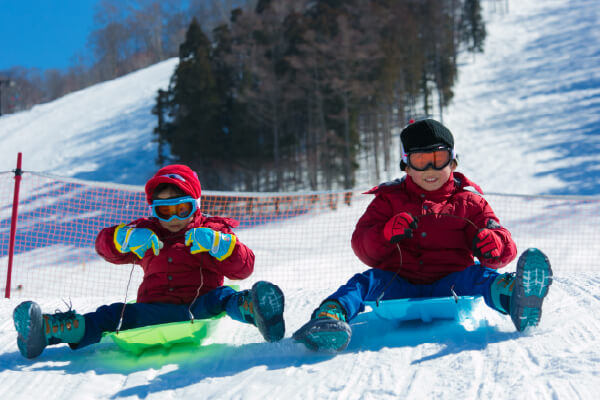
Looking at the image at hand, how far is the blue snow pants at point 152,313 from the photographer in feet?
9.58

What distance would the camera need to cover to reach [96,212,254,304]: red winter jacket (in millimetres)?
3172

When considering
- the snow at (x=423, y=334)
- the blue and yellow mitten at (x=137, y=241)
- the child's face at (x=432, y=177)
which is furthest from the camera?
the child's face at (x=432, y=177)

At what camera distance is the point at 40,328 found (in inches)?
106

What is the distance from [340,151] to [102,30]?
57.1 meters

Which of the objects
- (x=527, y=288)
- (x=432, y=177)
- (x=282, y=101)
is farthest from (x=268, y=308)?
(x=282, y=101)

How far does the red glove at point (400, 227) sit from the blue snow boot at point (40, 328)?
1772 mm

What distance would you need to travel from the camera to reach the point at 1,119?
37062mm

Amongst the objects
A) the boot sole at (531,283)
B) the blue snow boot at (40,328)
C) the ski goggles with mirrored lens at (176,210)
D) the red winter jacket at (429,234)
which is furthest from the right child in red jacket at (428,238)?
the blue snow boot at (40,328)

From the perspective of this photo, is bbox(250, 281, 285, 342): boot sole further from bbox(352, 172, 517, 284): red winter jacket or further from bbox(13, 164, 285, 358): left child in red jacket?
bbox(352, 172, 517, 284): red winter jacket

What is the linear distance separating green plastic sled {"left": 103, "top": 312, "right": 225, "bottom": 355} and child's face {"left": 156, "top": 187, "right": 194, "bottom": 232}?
2.34 feet

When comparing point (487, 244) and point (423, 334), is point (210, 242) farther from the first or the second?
point (487, 244)

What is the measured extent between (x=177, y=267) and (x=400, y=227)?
4.55ft

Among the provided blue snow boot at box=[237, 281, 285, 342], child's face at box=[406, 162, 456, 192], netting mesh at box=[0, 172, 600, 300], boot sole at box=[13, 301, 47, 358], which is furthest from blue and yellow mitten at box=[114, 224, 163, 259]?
netting mesh at box=[0, 172, 600, 300]

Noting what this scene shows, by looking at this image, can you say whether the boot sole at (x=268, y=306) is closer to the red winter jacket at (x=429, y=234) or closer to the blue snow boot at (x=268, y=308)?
the blue snow boot at (x=268, y=308)
